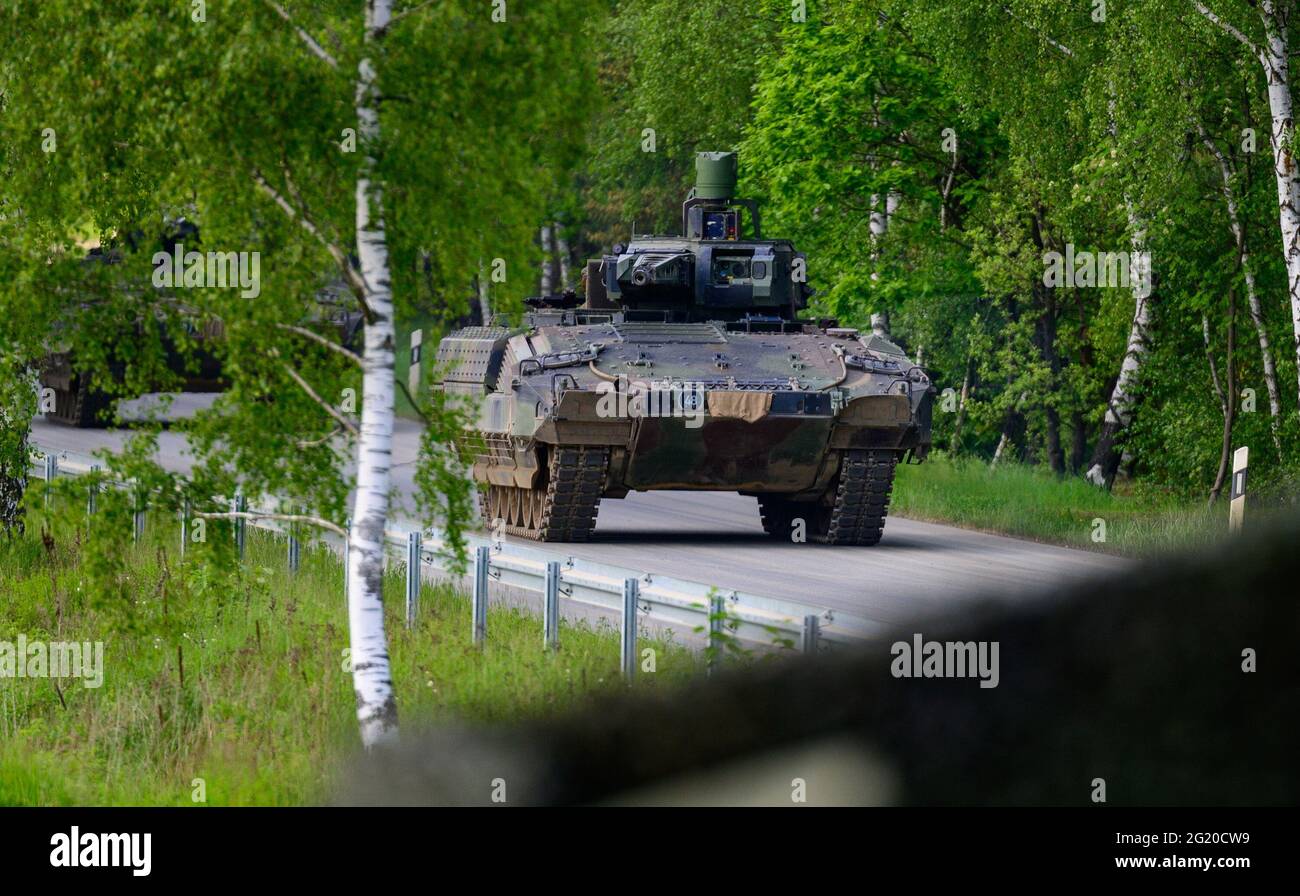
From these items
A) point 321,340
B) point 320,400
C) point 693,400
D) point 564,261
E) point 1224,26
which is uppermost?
point 1224,26

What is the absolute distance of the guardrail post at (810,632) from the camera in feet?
30.9

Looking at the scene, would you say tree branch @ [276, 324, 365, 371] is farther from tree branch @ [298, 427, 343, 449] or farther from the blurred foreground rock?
the blurred foreground rock

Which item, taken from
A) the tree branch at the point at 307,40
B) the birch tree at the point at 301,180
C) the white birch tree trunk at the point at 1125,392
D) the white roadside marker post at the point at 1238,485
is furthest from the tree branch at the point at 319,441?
the white birch tree trunk at the point at 1125,392

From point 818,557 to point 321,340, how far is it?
953 cm

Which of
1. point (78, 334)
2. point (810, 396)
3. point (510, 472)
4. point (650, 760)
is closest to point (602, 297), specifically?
point (510, 472)

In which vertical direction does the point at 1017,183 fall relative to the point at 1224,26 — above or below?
below

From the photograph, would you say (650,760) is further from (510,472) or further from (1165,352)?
(1165,352)

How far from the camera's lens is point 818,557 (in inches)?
728

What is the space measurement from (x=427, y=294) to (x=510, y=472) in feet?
31.9

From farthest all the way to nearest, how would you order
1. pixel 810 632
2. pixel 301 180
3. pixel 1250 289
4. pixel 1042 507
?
pixel 1042 507 < pixel 1250 289 < pixel 301 180 < pixel 810 632

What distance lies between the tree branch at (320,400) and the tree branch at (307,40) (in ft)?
4.79

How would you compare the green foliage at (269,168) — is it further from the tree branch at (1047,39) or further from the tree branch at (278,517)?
the tree branch at (1047,39)

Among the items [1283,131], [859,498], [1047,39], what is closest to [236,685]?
[859,498]

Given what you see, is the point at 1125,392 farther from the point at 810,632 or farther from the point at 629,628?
the point at 810,632
